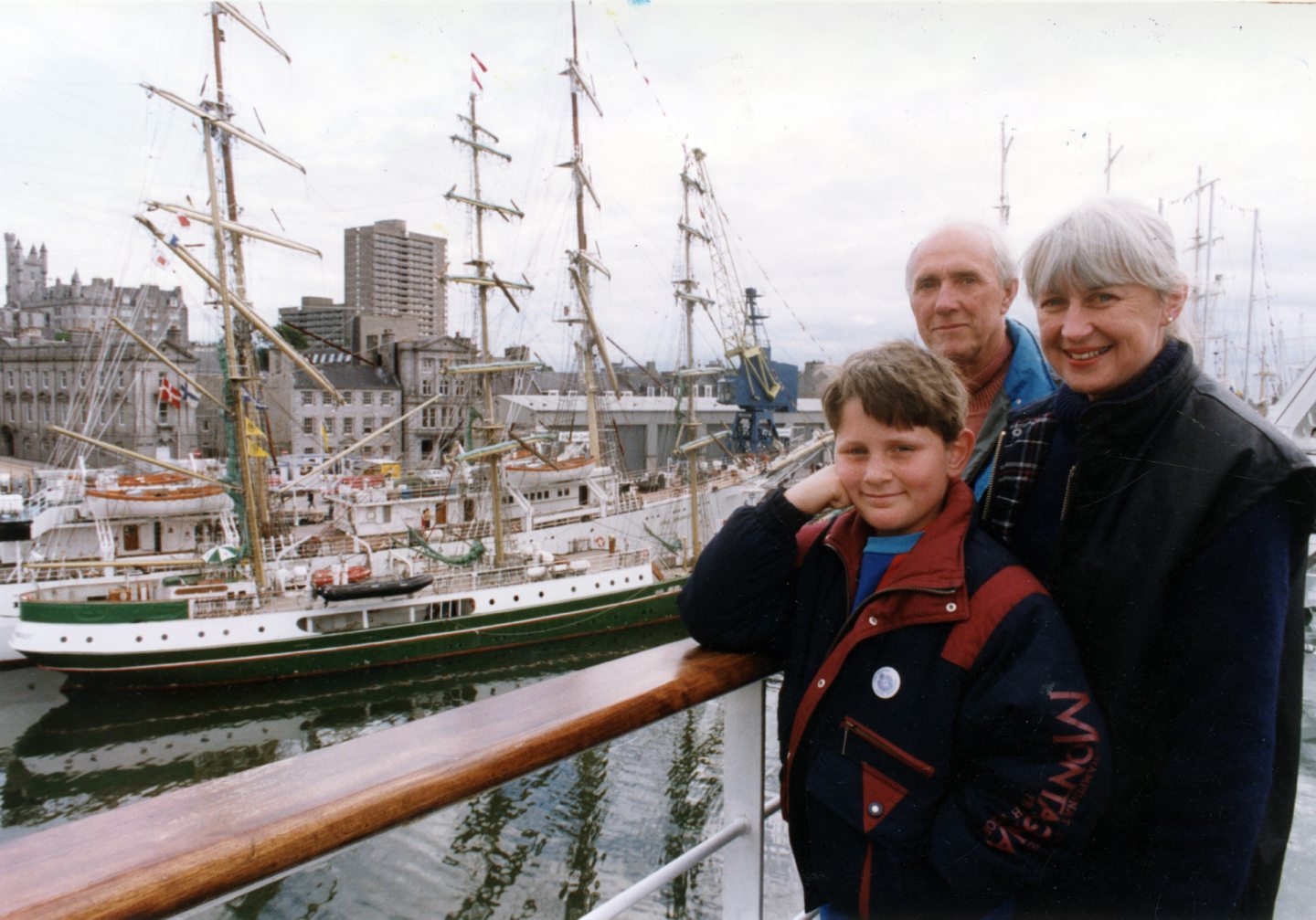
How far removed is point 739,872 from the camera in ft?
4.79

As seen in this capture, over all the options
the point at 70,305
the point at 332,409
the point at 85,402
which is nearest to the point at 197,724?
the point at 85,402

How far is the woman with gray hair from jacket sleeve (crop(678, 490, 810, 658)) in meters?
0.39

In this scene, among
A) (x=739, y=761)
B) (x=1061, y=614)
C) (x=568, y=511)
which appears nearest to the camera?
(x=1061, y=614)

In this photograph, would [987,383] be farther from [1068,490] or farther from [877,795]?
[877,795]

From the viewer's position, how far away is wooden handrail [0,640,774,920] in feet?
2.30

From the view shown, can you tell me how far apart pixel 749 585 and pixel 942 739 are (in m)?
0.37

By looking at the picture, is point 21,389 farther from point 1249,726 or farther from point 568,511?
point 1249,726

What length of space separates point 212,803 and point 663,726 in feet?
41.3

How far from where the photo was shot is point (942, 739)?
1124 mm

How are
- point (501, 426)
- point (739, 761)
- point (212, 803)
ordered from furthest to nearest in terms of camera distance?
point (501, 426), point (739, 761), point (212, 803)

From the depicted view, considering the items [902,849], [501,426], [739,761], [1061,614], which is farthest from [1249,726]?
[501,426]

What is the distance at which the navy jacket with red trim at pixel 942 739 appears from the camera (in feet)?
3.49

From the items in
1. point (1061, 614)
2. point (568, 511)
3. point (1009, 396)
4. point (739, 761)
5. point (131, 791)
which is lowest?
point (131, 791)

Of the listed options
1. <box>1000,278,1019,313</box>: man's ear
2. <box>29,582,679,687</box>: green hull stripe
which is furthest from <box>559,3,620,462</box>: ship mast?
<box>1000,278,1019,313</box>: man's ear
